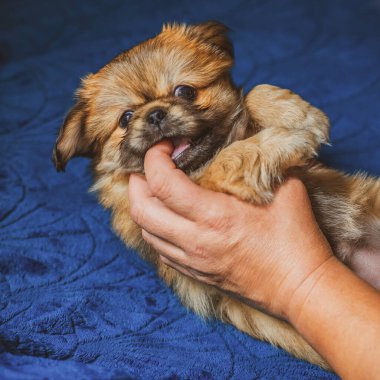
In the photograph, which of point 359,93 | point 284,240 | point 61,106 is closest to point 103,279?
point 284,240

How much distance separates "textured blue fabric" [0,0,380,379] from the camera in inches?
45.3

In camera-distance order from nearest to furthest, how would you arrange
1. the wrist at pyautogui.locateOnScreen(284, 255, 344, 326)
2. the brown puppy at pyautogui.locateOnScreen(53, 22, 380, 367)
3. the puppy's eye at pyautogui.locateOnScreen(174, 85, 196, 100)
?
the wrist at pyautogui.locateOnScreen(284, 255, 344, 326), the brown puppy at pyautogui.locateOnScreen(53, 22, 380, 367), the puppy's eye at pyautogui.locateOnScreen(174, 85, 196, 100)

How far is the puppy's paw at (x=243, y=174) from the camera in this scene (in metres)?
1.14

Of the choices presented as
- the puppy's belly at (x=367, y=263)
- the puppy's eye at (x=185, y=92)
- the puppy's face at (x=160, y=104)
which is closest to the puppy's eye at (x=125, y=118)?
the puppy's face at (x=160, y=104)

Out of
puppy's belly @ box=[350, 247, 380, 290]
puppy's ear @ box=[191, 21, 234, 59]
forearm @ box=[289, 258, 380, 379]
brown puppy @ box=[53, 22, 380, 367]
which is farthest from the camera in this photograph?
puppy's ear @ box=[191, 21, 234, 59]

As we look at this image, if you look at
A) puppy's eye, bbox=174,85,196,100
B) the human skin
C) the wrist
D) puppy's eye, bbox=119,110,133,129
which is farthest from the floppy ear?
the wrist

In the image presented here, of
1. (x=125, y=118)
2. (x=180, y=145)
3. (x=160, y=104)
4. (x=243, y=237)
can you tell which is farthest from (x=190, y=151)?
(x=243, y=237)

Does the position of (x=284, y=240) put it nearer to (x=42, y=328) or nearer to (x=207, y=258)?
(x=207, y=258)

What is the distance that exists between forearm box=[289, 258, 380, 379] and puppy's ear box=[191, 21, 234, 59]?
819 mm

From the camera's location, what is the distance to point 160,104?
4.58 feet

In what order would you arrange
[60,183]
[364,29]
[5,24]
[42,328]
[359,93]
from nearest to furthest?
[42,328] < [60,183] < [359,93] < [364,29] < [5,24]

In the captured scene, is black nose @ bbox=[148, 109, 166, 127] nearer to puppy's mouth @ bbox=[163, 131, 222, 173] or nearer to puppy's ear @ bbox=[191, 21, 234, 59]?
puppy's mouth @ bbox=[163, 131, 222, 173]

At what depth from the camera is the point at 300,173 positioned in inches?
54.2

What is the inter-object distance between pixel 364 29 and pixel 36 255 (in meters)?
1.85
